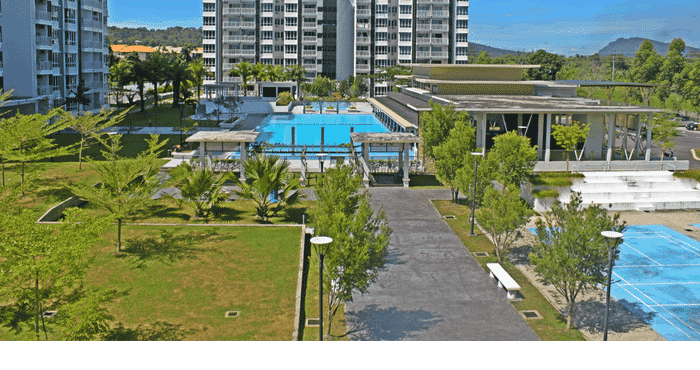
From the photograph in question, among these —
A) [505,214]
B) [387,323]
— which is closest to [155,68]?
[505,214]

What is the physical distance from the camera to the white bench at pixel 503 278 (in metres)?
20.9

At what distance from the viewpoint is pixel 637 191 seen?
116ft

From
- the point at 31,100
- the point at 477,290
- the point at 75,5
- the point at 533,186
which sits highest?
the point at 75,5

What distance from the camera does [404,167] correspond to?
3834 cm

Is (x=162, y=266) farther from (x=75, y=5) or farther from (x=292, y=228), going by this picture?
(x=75, y=5)

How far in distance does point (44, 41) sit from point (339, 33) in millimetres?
61908

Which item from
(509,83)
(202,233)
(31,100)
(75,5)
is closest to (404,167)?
(202,233)

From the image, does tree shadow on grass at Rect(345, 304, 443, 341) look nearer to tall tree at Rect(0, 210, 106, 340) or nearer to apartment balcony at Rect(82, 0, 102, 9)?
tall tree at Rect(0, 210, 106, 340)

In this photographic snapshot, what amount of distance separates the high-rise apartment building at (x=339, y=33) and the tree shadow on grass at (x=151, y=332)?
100 m

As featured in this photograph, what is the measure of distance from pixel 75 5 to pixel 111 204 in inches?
2339

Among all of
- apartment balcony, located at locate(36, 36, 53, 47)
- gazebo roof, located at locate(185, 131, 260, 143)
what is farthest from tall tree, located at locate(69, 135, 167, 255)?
Answer: apartment balcony, located at locate(36, 36, 53, 47)

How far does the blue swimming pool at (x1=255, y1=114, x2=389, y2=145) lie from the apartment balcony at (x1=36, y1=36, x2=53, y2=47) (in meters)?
22.9

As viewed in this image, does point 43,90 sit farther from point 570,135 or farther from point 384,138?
point 570,135

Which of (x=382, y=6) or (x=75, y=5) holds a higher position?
(x=382, y=6)
